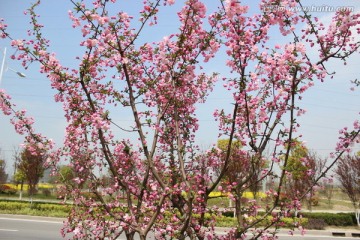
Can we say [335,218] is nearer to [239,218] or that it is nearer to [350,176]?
[350,176]

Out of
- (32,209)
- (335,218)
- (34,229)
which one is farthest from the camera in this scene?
(335,218)

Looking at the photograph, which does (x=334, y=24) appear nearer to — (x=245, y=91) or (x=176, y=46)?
(x=245, y=91)

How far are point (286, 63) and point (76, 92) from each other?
226 centimetres

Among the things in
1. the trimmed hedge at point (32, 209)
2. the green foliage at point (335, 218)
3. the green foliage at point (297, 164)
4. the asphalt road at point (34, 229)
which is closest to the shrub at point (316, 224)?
the green foliage at point (335, 218)

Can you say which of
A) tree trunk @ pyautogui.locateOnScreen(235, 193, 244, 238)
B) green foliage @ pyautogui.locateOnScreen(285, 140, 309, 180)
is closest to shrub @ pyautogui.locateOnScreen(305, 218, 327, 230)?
green foliage @ pyautogui.locateOnScreen(285, 140, 309, 180)

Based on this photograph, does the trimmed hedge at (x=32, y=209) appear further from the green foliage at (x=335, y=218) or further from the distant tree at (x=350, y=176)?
the distant tree at (x=350, y=176)

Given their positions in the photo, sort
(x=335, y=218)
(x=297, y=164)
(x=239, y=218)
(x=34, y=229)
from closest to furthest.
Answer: (x=239, y=218) → (x=297, y=164) → (x=34, y=229) → (x=335, y=218)

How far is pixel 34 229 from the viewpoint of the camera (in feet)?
45.1

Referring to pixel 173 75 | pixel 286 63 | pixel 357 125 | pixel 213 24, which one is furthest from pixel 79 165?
pixel 357 125

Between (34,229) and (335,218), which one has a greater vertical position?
(34,229)

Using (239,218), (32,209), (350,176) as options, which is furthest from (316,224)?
(239,218)

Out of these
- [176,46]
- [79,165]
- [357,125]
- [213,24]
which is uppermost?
[213,24]

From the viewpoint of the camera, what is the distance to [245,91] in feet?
9.58

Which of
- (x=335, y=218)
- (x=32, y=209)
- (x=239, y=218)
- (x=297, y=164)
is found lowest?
(x=335, y=218)
